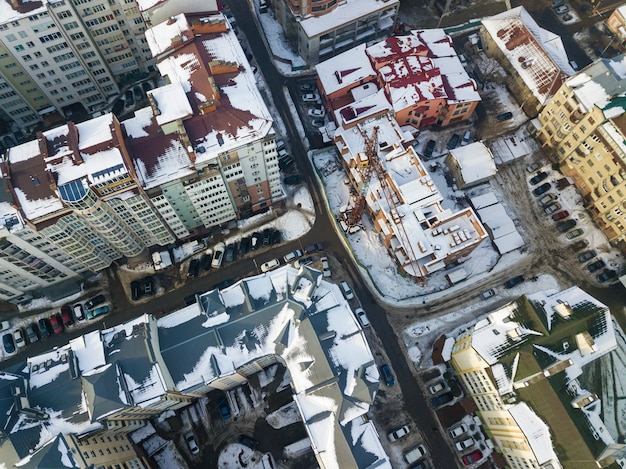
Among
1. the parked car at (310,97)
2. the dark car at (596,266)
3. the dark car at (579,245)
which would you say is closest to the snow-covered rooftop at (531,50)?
the dark car at (579,245)

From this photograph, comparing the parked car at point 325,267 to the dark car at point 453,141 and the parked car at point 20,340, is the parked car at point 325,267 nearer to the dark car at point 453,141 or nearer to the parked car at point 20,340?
the dark car at point 453,141

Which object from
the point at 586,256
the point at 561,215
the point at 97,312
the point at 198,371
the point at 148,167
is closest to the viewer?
the point at 198,371

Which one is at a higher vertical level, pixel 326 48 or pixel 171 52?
pixel 326 48

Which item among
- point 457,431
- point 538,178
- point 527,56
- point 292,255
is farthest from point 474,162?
point 457,431

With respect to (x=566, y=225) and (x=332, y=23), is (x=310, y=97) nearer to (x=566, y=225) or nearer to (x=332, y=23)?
(x=332, y=23)

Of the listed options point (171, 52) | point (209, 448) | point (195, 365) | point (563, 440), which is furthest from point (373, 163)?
point (209, 448)

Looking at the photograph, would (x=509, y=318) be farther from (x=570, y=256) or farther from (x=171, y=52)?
(x=171, y=52)

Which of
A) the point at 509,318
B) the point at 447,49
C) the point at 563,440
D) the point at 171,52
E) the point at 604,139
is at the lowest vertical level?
the point at 563,440
